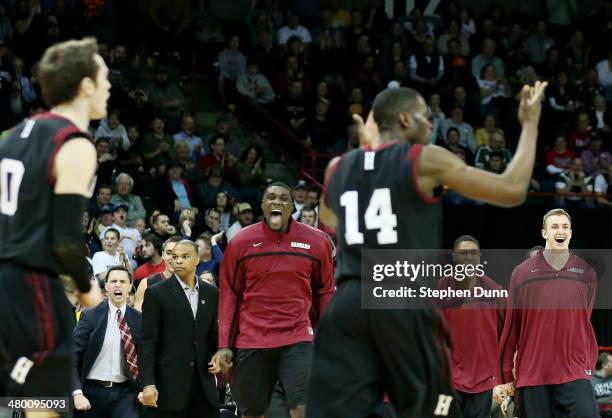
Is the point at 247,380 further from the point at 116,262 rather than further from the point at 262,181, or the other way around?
the point at 262,181

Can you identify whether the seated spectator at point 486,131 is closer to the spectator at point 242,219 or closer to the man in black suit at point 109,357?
the spectator at point 242,219

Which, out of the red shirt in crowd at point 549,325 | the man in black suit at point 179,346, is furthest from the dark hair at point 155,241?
the red shirt in crowd at point 549,325

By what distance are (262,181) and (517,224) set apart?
3.92 m

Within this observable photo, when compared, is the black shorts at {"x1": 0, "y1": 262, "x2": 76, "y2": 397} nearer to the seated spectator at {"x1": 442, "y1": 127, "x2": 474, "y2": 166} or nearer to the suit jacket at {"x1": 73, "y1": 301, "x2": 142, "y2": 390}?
the suit jacket at {"x1": 73, "y1": 301, "x2": 142, "y2": 390}

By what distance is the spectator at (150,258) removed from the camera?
13273 millimetres

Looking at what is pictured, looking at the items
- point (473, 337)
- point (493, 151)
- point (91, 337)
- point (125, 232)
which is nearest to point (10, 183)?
point (91, 337)

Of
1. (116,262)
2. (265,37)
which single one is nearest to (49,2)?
(265,37)

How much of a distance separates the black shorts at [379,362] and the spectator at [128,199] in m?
9.80

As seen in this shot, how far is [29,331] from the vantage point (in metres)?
5.18

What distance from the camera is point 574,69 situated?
2273cm

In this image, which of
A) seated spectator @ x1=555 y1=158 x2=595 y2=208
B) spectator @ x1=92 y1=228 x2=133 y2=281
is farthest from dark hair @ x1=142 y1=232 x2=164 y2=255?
seated spectator @ x1=555 y1=158 x2=595 y2=208

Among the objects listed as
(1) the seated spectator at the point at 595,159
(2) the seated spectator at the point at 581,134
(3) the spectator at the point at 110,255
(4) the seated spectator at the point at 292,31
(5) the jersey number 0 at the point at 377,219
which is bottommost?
(3) the spectator at the point at 110,255

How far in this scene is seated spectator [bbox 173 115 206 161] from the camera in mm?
17859

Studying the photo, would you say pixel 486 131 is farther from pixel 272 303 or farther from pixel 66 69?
pixel 66 69
